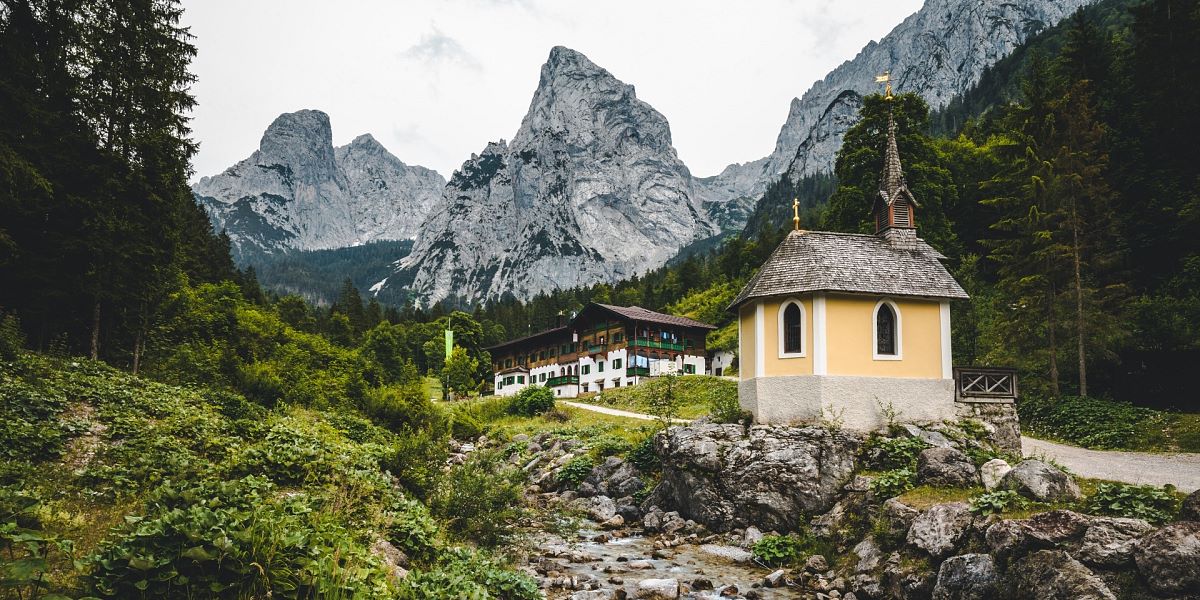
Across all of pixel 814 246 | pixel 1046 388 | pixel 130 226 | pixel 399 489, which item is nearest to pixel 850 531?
pixel 814 246

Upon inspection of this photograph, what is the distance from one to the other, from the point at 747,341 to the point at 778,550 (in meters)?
8.60

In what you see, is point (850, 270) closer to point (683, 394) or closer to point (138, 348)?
point (683, 394)

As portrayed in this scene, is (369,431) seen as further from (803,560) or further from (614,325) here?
(614,325)

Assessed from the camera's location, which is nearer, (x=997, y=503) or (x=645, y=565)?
(x=997, y=503)

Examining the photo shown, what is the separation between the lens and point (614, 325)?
6444cm

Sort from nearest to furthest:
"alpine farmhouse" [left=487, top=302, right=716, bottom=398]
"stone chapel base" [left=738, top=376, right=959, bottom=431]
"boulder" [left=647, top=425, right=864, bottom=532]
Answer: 1. "boulder" [left=647, top=425, right=864, bottom=532]
2. "stone chapel base" [left=738, top=376, right=959, bottom=431]
3. "alpine farmhouse" [left=487, top=302, right=716, bottom=398]

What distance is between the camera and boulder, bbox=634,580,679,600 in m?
13.6

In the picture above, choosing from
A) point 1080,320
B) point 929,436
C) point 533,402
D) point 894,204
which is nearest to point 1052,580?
point 929,436

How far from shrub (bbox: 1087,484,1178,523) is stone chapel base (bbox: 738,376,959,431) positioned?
795 centimetres

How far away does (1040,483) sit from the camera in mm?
13648

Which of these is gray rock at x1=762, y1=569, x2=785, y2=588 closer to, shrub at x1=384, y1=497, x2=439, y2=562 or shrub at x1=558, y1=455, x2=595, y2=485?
shrub at x1=384, y1=497, x2=439, y2=562

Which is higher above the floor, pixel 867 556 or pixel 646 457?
pixel 646 457

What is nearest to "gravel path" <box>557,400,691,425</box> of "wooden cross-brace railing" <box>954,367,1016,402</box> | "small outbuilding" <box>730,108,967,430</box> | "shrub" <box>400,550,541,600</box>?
"small outbuilding" <box>730,108,967,430</box>

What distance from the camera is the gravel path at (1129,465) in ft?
53.8
